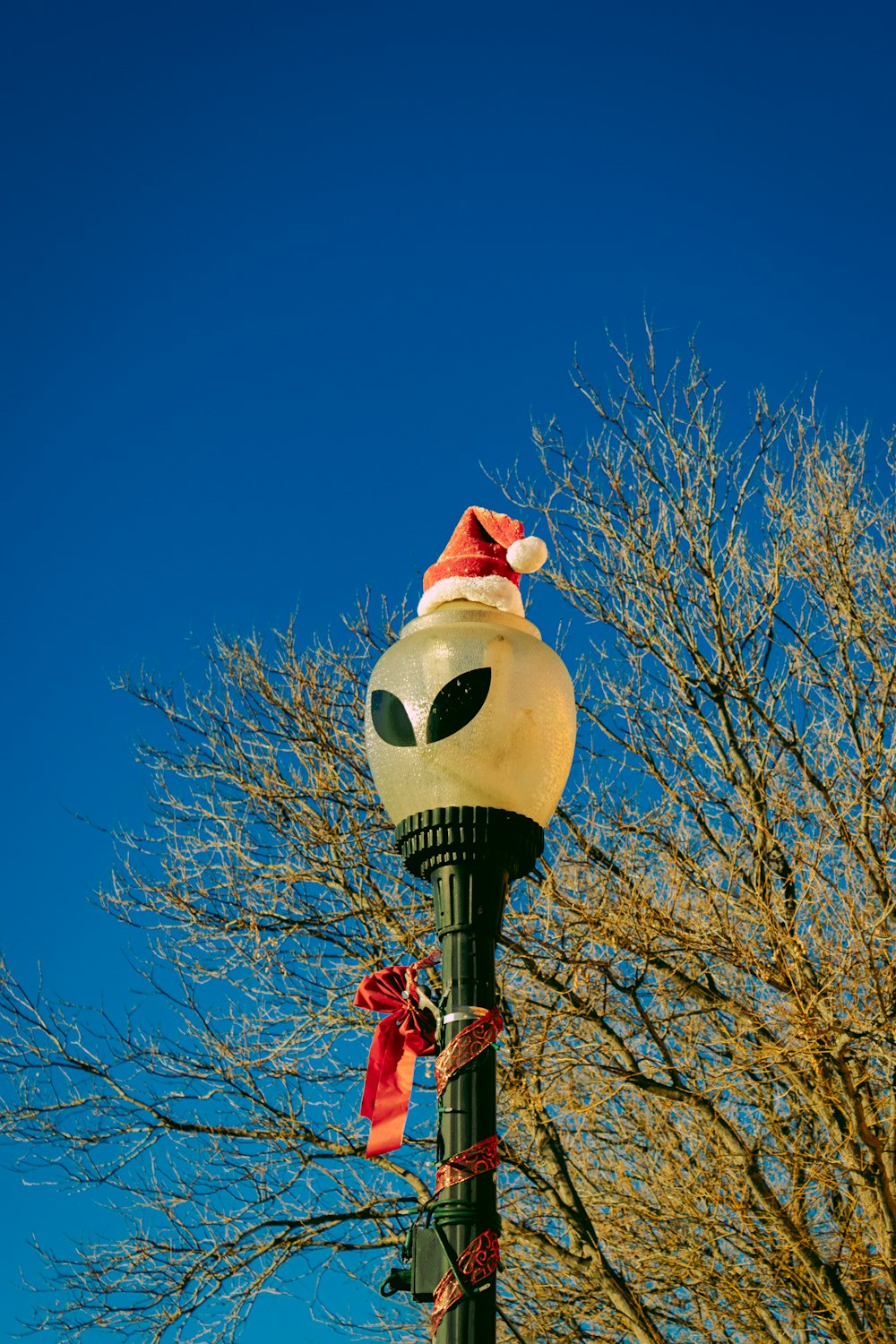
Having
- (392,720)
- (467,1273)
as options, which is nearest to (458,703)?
(392,720)

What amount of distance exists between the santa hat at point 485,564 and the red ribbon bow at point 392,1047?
3.05 ft

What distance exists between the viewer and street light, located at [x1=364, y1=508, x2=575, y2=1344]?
2703mm

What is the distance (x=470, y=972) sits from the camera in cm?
294

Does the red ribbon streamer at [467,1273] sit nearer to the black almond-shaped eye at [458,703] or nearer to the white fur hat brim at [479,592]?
the black almond-shaped eye at [458,703]

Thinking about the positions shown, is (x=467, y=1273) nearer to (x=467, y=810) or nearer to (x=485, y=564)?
(x=467, y=810)

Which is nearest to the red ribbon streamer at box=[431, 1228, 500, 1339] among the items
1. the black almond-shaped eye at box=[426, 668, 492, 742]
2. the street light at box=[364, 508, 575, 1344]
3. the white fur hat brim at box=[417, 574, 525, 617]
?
the street light at box=[364, 508, 575, 1344]

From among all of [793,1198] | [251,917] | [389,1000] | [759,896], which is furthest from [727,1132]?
[389,1000]

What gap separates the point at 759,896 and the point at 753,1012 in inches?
34.0

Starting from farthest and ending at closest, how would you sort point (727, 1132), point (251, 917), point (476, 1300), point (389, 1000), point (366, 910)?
point (251, 917)
point (366, 910)
point (727, 1132)
point (389, 1000)
point (476, 1300)

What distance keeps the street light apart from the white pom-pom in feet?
0.63

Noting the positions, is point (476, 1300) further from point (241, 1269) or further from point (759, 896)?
point (241, 1269)

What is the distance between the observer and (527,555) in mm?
3514

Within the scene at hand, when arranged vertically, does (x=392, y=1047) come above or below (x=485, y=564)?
below

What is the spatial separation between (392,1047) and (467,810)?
2.16 ft
